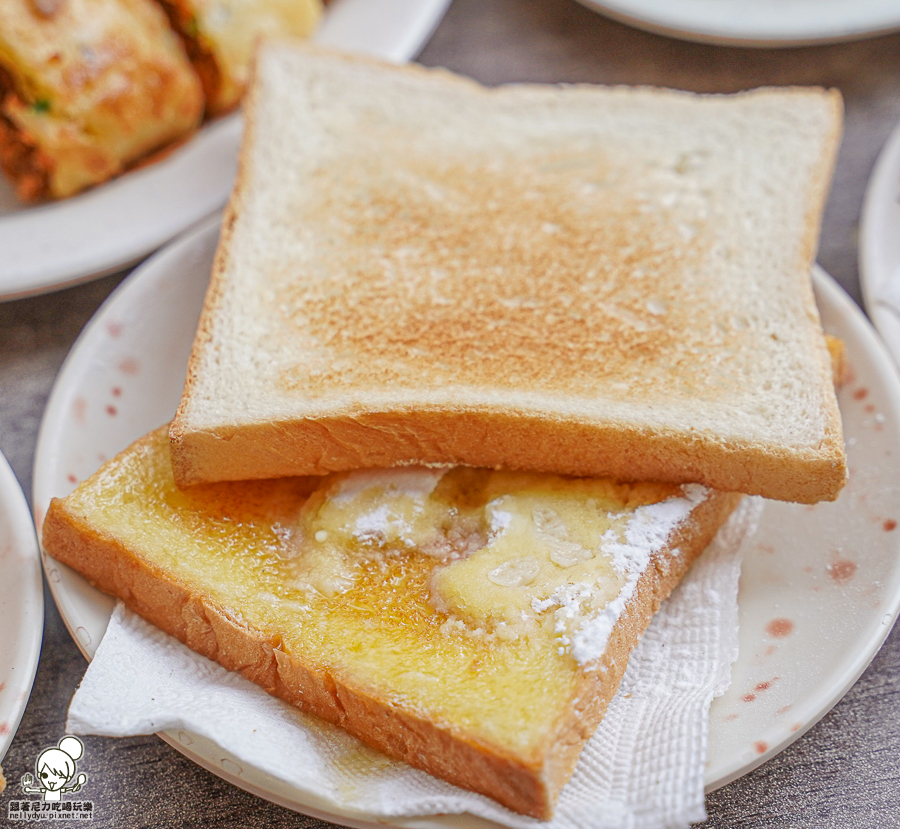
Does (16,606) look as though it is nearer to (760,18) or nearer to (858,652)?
(858,652)

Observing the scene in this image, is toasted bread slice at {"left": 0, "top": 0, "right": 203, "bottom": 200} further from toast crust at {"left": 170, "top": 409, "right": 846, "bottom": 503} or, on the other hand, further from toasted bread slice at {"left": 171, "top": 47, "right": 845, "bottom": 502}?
toast crust at {"left": 170, "top": 409, "right": 846, "bottom": 503}

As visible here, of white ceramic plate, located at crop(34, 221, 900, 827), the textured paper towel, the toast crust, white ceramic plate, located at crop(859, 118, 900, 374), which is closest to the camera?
the textured paper towel

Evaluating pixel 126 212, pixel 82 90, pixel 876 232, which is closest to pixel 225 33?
pixel 82 90

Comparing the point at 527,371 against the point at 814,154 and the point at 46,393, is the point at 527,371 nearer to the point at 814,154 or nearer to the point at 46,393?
the point at 814,154

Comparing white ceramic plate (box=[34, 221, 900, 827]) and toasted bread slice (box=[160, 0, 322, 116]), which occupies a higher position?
toasted bread slice (box=[160, 0, 322, 116])

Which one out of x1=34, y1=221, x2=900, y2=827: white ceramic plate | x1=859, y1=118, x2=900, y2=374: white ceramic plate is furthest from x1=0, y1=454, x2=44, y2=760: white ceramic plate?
x1=859, y1=118, x2=900, y2=374: white ceramic plate

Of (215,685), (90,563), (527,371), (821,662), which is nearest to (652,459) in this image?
(527,371)
